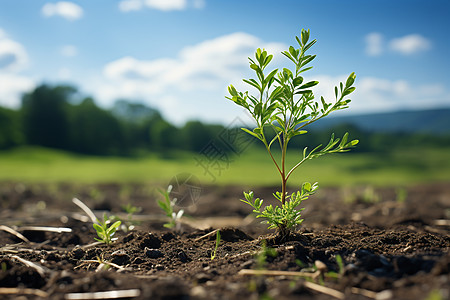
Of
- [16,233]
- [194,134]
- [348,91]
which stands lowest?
[16,233]

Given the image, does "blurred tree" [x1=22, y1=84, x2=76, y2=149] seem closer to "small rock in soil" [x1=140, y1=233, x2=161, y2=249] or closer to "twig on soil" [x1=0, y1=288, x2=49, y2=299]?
"small rock in soil" [x1=140, y1=233, x2=161, y2=249]

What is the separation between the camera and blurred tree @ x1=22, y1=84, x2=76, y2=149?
34156 millimetres

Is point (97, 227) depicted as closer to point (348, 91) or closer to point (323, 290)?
point (323, 290)

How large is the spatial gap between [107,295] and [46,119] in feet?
126

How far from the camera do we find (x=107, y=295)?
1790 millimetres

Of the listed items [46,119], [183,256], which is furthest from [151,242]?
[46,119]

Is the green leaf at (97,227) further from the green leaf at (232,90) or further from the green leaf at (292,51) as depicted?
the green leaf at (292,51)

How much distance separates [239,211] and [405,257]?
15.4 feet

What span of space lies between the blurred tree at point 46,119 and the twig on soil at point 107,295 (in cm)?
3443

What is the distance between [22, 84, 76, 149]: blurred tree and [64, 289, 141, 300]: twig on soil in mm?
34434

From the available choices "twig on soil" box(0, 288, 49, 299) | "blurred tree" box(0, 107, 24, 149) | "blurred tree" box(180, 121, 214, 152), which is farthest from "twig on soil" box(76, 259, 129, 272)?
"blurred tree" box(0, 107, 24, 149)

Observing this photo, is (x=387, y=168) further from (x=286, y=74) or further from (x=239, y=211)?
(x=286, y=74)

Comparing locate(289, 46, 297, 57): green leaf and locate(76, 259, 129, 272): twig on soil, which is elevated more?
locate(289, 46, 297, 57): green leaf

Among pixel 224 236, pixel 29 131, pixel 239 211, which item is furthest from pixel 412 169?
pixel 29 131
